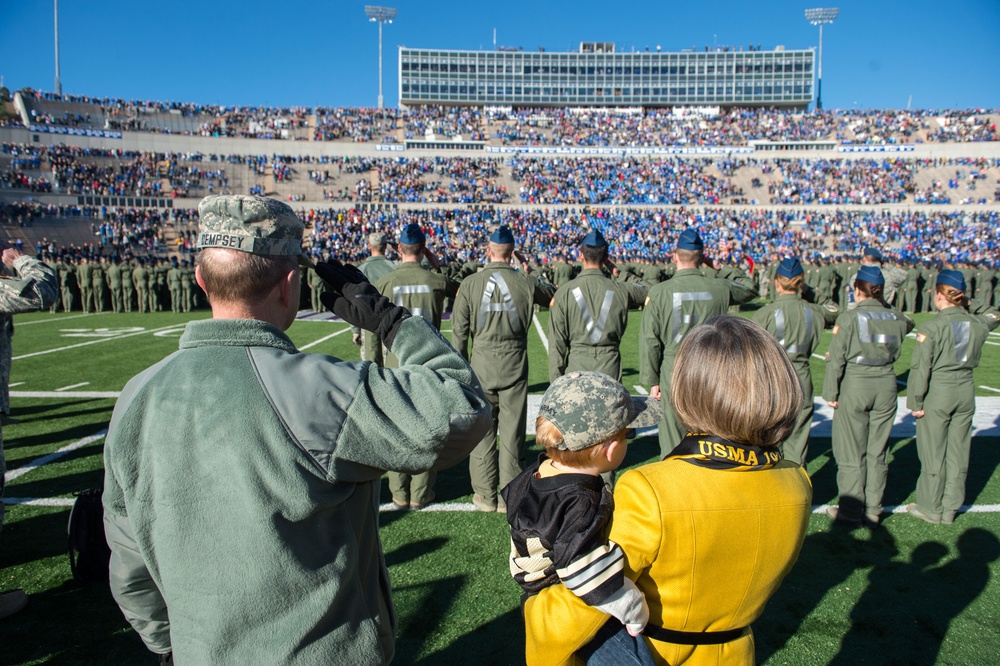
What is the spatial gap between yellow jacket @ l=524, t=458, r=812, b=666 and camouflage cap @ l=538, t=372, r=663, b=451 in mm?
154

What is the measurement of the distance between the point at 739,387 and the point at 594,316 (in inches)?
135

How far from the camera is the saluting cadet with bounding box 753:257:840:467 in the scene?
197 inches

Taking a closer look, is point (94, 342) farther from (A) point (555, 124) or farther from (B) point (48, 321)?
(A) point (555, 124)

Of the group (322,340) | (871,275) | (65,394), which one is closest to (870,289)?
(871,275)

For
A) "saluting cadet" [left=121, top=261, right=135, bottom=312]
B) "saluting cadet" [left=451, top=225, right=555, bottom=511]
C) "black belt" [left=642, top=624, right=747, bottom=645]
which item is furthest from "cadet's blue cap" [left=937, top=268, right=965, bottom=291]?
"saluting cadet" [left=121, top=261, right=135, bottom=312]

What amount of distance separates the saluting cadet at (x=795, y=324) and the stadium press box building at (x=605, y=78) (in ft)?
216

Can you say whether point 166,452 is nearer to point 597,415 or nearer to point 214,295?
point 214,295

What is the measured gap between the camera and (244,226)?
1.42 meters

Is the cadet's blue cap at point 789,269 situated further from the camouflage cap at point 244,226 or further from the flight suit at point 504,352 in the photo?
the camouflage cap at point 244,226

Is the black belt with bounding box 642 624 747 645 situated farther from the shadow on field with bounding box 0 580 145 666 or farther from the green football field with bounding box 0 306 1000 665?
the shadow on field with bounding box 0 580 145 666

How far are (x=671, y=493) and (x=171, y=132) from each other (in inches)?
2026

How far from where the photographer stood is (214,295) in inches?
56.3

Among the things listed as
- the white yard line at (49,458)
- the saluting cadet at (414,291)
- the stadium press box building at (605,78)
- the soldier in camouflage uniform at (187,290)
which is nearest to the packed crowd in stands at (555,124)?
the stadium press box building at (605,78)

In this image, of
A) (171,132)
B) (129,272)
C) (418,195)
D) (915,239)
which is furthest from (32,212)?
(915,239)
